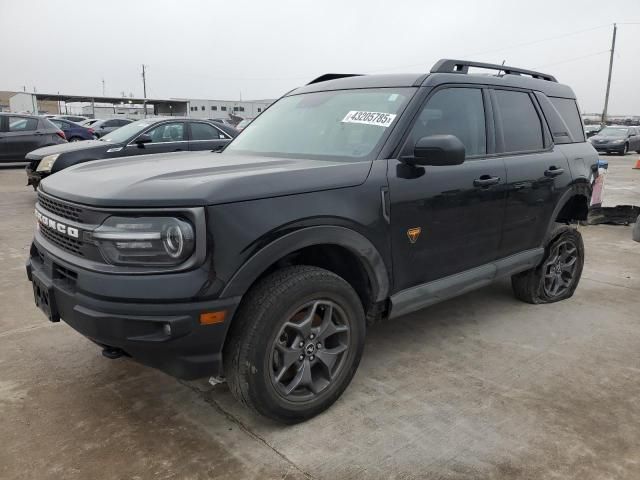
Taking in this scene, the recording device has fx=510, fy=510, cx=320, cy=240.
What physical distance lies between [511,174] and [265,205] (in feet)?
6.88

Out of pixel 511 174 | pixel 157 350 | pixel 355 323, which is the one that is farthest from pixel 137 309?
pixel 511 174

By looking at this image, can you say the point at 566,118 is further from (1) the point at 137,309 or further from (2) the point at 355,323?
(1) the point at 137,309

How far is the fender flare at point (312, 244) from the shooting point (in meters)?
2.25

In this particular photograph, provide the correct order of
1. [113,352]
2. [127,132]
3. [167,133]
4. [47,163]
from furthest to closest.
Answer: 1. [167,133]
2. [127,132]
3. [47,163]
4. [113,352]

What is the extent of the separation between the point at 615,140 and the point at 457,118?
25713 mm

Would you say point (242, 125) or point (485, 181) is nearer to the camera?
point (485, 181)

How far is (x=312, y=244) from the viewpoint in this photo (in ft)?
8.14

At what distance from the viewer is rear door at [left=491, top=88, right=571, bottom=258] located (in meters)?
3.69

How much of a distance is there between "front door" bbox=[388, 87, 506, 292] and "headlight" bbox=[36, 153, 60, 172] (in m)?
6.94

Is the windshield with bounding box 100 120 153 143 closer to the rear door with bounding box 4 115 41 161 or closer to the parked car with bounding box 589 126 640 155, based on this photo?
the rear door with bounding box 4 115 41 161

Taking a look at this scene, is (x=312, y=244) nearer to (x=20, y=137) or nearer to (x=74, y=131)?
(x=20, y=137)

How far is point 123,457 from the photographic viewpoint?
2385 millimetres

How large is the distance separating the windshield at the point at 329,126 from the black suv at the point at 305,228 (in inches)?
0.5

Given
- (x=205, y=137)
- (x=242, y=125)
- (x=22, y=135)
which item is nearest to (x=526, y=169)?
(x=205, y=137)
